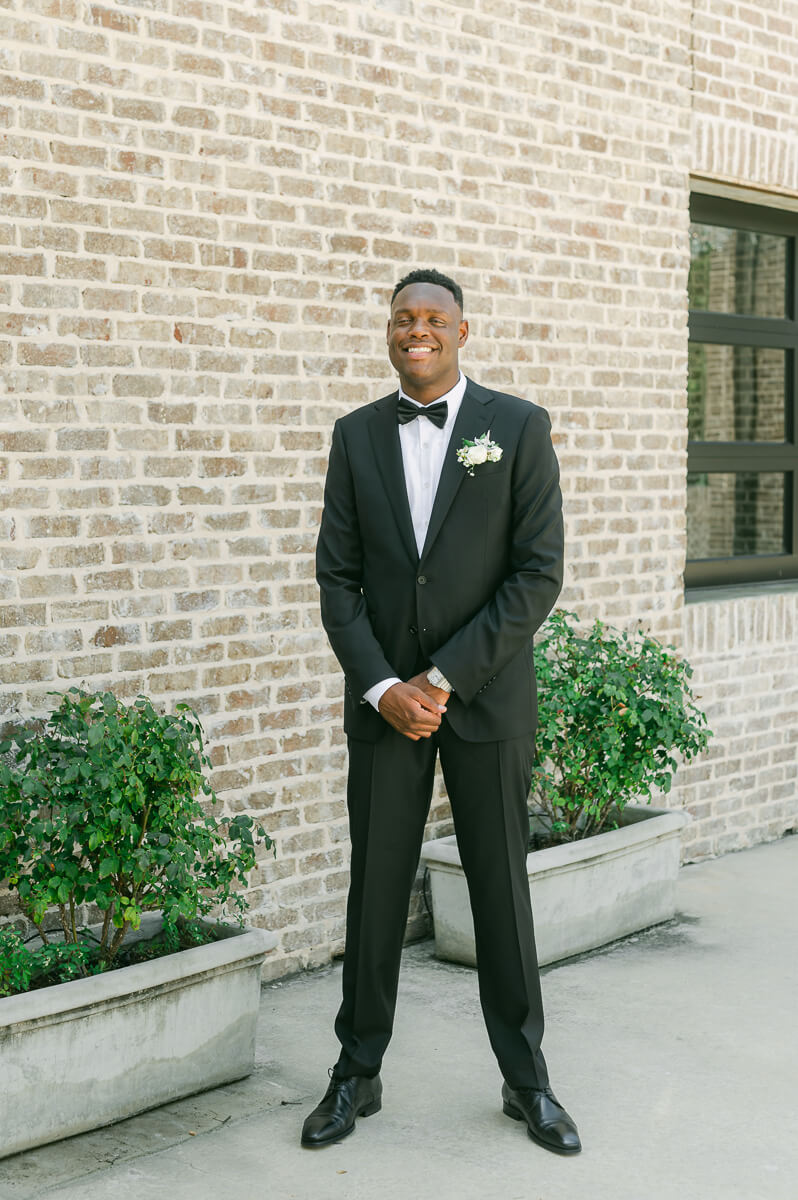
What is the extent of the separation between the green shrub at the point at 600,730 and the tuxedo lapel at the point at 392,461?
5.71 feet

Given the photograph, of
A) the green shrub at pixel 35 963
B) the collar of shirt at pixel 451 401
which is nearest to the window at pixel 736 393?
the collar of shirt at pixel 451 401

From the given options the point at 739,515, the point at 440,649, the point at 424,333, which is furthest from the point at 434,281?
the point at 739,515

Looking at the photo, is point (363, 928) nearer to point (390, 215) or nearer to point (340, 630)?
point (340, 630)

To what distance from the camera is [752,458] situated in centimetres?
721

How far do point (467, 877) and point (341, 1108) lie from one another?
2.13 ft

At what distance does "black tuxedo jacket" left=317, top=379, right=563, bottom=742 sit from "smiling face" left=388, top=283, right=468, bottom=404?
126mm

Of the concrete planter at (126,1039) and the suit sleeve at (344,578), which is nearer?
the concrete planter at (126,1039)

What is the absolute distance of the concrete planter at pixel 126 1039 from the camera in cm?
344

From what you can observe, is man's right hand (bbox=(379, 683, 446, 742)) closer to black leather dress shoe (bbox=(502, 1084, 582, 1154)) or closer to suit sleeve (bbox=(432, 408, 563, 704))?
suit sleeve (bbox=(432, 408, 563, 704))

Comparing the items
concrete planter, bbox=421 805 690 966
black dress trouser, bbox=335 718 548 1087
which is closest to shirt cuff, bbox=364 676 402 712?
black dress trouser, bbox=335 718 548 1087

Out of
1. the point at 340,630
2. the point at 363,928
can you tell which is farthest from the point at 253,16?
the point at 363,928

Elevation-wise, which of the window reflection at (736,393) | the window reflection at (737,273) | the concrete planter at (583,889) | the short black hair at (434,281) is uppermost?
the window reflection at (737,273)

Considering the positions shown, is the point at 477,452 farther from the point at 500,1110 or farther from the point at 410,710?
the point at 500,1110

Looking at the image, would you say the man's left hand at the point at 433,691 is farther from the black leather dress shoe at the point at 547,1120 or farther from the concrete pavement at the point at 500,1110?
the concrete pavement at the point at 500,1110
